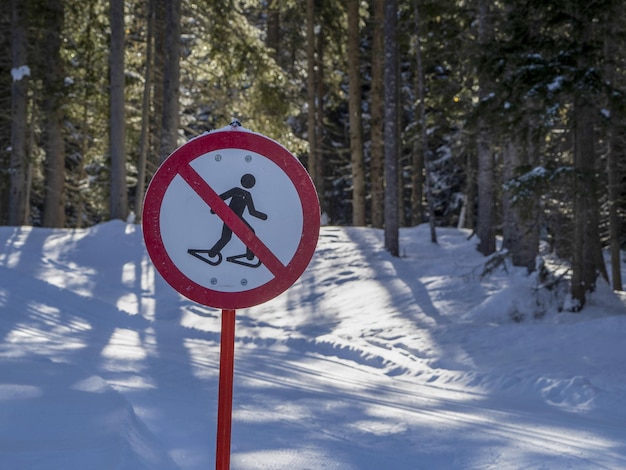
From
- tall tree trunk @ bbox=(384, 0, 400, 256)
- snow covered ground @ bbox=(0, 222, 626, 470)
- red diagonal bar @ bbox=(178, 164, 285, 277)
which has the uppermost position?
tall tree trunk @ bbox=(384, 0, 400, 256)

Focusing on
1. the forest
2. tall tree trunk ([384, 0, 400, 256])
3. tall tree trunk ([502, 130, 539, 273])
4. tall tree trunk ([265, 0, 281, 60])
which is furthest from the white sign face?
tall tree trunk ([265, 0, 281, 60])

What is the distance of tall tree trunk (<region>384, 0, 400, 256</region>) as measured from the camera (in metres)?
17.6

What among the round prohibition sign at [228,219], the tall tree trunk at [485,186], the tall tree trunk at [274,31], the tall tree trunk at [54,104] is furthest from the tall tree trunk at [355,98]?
the round prohibition sign at [228,219]

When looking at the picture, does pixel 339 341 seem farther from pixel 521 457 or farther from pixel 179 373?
pixel 521 457

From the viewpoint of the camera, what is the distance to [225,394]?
117 inches

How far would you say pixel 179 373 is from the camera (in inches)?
274

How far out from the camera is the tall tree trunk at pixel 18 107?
21547mm

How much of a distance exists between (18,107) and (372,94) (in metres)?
11.6

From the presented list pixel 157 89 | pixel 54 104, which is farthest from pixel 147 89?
pixel 157 89

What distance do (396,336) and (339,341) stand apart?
3.13 ft

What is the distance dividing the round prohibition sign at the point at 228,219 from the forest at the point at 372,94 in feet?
28.0

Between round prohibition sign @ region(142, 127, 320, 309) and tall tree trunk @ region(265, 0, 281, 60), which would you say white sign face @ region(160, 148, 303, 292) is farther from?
tall tree trunk @ region(265, 0, 281, 60)

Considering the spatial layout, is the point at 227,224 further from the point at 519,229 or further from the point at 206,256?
the point at 519,229

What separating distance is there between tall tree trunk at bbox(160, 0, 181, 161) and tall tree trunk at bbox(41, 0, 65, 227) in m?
4.95
